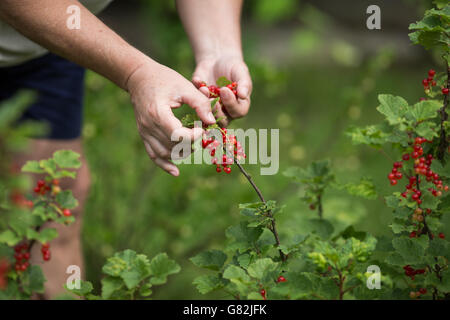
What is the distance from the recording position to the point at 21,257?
1.23 metres

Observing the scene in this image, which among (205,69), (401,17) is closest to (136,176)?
(205,69)

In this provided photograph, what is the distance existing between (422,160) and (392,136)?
0.08m

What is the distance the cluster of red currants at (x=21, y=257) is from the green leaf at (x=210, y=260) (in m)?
0.41

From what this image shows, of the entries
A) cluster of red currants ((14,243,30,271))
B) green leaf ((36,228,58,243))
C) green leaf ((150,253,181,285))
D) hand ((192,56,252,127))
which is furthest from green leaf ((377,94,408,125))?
cluster of red currants ((14,243,30,271))

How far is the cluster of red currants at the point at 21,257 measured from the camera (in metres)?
1.22

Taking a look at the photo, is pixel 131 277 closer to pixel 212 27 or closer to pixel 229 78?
pixel 229 78

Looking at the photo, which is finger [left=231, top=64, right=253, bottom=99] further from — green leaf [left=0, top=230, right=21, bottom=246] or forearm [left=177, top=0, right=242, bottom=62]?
green leaf [left=0, top=230, right=21, bottom=246]

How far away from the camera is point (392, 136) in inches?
42.8

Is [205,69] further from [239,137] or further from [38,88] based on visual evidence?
[38,88]

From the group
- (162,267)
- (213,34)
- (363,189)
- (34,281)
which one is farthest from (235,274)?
(213,34)

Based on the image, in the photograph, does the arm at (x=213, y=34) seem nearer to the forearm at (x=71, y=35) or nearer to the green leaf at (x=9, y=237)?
the forearm at (x=71, y=35)

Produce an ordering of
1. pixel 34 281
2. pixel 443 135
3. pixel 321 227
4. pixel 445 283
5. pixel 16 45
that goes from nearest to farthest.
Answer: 1. pixel 445 283
2. pixel 443 135
3. pixel 34 281
4. pixel 321 227
5. pixel 16 45

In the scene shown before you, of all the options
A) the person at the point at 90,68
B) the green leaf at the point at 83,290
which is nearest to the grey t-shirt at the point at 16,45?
the person at the point at 90,68

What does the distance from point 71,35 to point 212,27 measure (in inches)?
17.7
